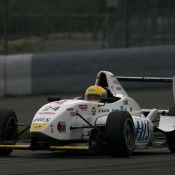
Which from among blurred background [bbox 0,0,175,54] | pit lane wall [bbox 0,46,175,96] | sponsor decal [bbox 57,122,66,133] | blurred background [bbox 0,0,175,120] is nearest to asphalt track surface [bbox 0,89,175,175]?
sponsor decal [bbox 57,122,66,133]

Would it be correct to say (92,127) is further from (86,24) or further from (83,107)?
(86,24)

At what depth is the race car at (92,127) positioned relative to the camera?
38.9 feet

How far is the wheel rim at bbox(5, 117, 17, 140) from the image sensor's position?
41.8ft

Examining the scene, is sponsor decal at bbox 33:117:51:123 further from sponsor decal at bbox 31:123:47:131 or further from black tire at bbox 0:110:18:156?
black tire at bbox 0:110:18:156

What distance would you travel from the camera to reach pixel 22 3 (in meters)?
23.7

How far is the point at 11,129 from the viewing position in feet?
42.3

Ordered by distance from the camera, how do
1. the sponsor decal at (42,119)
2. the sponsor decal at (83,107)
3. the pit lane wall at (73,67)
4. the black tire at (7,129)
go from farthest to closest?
the pit lane wall at (73,67) < the black tire at (7,129) < the sponsor decal at (83,107) < the sponsor decal at (42,119)

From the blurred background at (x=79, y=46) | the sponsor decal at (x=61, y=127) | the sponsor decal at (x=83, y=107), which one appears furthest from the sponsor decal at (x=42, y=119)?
the blurred background at (x=79, y=46)

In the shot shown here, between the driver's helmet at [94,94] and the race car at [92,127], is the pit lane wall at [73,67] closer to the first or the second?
the race car at [92,127]

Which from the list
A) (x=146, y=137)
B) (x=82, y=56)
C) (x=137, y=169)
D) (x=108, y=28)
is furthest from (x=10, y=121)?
(x=108, y=28)

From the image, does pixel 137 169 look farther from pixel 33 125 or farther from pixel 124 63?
pixel 124 63

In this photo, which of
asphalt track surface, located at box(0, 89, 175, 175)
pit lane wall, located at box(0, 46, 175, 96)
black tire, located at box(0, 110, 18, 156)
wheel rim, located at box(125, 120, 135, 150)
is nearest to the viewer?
asphalt track surface, located at box(0, 89, 175, 175)

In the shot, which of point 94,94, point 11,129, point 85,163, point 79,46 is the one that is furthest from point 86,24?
point 85,163

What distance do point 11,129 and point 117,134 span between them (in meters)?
1.89
